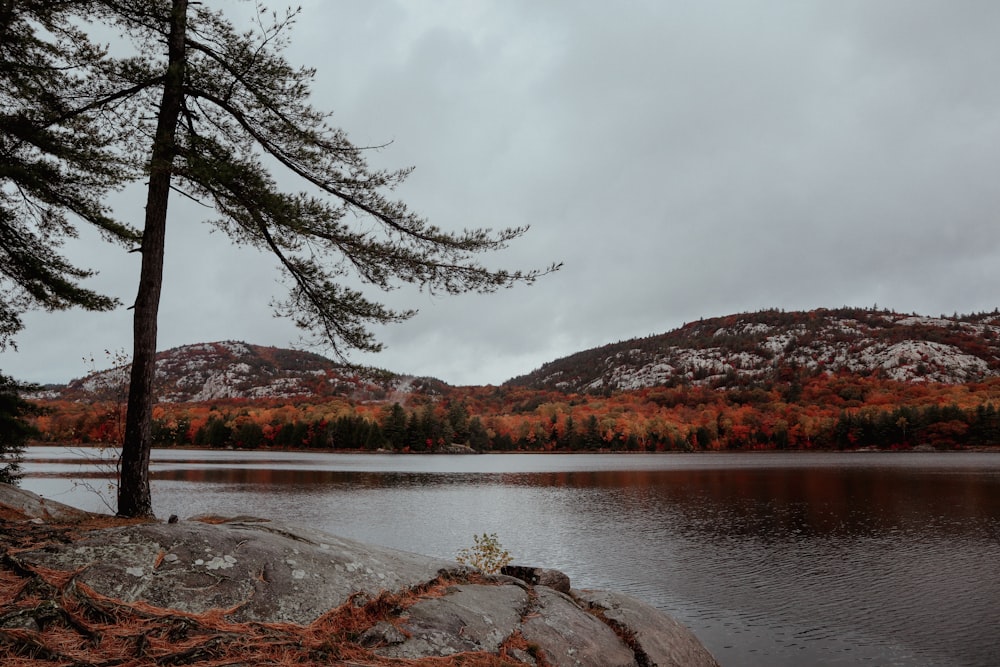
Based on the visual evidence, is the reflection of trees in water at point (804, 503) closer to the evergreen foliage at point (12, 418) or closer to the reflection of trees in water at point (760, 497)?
the reflection of trees in water at point (760, 497)

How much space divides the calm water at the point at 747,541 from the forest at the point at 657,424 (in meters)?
76.9

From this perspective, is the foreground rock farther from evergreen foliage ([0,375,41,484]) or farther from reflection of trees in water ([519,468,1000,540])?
reflection of trees in water ([519,468,1000,540])

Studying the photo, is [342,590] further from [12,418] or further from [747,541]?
[747,541]

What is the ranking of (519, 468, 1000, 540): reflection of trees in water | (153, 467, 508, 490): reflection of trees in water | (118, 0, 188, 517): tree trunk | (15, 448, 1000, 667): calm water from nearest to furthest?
1. (118, 0, 188, 517): tree trunk
2. (15, 448, 1000, 667): calm water
3. (519, 468, 1000, 540): reflection of trees in water
4. (153, 467, 508, 490): reflection of trees in water

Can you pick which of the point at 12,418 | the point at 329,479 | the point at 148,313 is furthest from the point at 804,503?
the point at 329,479

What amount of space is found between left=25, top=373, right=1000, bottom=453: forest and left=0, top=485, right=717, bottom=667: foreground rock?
118 metres

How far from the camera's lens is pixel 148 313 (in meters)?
9.97

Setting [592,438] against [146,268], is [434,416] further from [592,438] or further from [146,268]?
[146,268]

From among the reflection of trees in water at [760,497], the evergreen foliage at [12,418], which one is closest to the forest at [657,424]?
the reflection of trees in water at [760,497]

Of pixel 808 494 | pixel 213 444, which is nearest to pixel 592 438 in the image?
pixel 213 444

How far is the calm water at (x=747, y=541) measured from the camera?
1510 centimetres

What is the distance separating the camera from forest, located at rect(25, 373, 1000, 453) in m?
121

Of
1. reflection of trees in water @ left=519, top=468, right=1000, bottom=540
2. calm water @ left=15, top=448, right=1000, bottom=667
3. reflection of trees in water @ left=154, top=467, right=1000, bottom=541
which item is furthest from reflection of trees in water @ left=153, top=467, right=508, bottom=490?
reflection of trees in water @ left=519, top=468, right=1000, bottom=540

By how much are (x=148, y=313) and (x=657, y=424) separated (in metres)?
141
